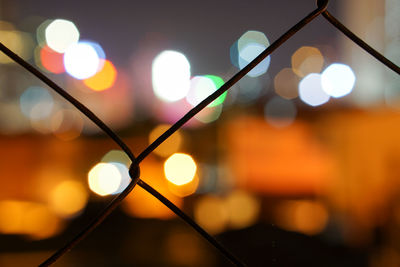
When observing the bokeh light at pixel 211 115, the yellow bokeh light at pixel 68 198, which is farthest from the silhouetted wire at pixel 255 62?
the yellow bokeh light at pixel 68 198

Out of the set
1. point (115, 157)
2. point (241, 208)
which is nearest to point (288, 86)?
point (241, 208)

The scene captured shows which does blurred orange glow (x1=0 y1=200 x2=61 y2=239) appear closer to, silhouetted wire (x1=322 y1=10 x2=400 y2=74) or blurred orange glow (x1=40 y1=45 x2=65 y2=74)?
blurred orange glow (x1=40 y1=45 x2=65 y2=74)

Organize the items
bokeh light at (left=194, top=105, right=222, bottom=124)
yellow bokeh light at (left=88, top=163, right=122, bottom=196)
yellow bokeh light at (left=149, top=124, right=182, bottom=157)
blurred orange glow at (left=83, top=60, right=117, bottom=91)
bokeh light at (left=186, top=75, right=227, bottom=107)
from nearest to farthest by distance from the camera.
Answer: bokeh light at (left=186, top=75, right=227, bottom=107) → bokeh light at (left=194, top=105, right=222, bottom=124) → yellow bokeh light at (left=149, top=124, right=182, bottom=157) → yellow bokeh light at (left=88, top=163, right=122, bottom=196) → blurred orange glow at (left=83, top=60, right=117, bottom=91)

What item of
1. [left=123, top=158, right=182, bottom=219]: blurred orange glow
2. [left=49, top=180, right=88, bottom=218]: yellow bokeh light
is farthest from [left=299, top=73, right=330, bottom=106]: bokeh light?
[left=49, top=180, right=88, bottom=218]: yellow bokeh light

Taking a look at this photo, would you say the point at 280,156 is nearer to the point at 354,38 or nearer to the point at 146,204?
the point at 146,204

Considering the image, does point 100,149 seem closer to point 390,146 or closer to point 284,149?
point 284,149

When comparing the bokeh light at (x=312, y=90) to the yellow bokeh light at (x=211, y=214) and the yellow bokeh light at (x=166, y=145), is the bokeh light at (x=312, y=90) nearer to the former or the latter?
the yellow bokeh light at (x=211, y=214)
